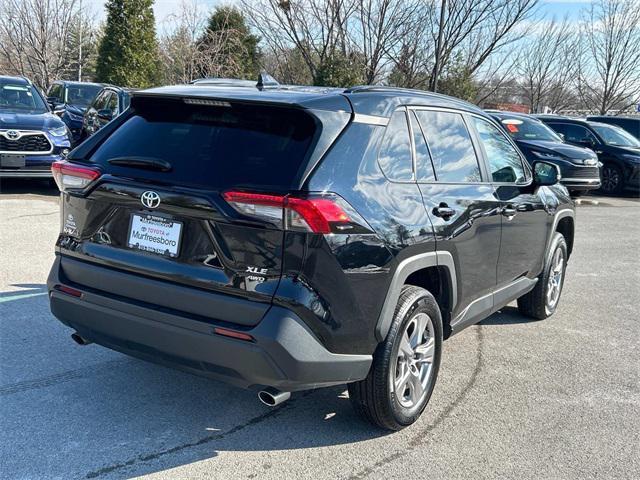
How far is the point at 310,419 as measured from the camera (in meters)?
3.76

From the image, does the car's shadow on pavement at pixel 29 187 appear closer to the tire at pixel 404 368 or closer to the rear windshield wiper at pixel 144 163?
the rear windshield wiper at pixel 144 163

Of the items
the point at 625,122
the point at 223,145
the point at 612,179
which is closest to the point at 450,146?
the point at 223,145

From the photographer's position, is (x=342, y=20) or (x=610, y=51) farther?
(x=610, y=51)

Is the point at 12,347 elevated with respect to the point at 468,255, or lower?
lower

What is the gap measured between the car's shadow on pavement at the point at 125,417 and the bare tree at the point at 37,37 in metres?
21.4

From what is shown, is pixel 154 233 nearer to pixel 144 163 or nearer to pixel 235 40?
pixel 144 163

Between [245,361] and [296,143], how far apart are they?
3.46 ft

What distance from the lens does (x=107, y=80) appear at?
2570cm

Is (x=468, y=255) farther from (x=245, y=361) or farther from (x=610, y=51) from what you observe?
(x=610, y=51)

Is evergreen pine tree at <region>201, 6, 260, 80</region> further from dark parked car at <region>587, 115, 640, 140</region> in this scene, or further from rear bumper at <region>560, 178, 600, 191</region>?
rear bumper at <region>560, 178, 600, 191</region>

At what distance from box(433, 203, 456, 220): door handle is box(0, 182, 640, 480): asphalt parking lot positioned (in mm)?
1195

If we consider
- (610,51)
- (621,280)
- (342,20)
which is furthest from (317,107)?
(610,51)

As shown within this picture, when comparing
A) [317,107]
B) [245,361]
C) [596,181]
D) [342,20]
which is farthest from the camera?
[342,20]

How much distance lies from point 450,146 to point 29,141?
8349 mm
